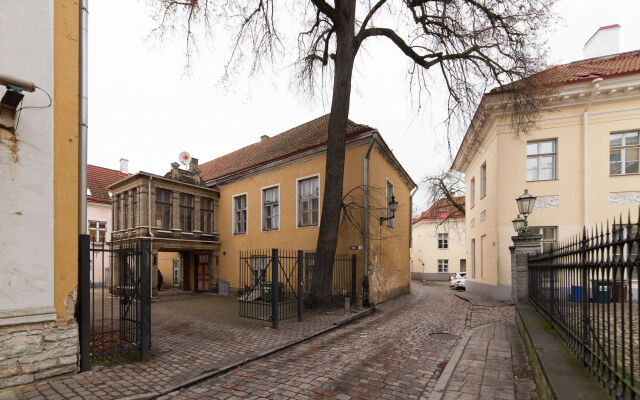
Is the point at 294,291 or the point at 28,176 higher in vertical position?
the point at 28,176

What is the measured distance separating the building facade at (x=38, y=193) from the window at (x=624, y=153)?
17024 millimetres

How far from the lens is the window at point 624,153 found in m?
12.4

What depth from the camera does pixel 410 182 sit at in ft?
61.3

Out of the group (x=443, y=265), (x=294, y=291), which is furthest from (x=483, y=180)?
(x=443, y=265)

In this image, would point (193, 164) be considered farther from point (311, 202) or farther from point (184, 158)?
point (311, 202)

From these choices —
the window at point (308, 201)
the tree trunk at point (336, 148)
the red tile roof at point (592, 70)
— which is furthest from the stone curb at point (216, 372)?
the red tile roof at point (592, 70)

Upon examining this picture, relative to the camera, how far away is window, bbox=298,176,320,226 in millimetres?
13719

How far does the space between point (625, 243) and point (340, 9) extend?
423 inches

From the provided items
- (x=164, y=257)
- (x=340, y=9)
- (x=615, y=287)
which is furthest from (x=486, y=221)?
(x=164, y=257)

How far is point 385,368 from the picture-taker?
5.21m

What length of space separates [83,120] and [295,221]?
9.73 m

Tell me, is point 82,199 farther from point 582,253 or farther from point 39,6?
point 582,253

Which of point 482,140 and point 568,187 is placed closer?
point 568,187

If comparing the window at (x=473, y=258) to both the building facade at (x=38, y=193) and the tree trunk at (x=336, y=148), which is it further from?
the building facade at (x=38, y=193)
